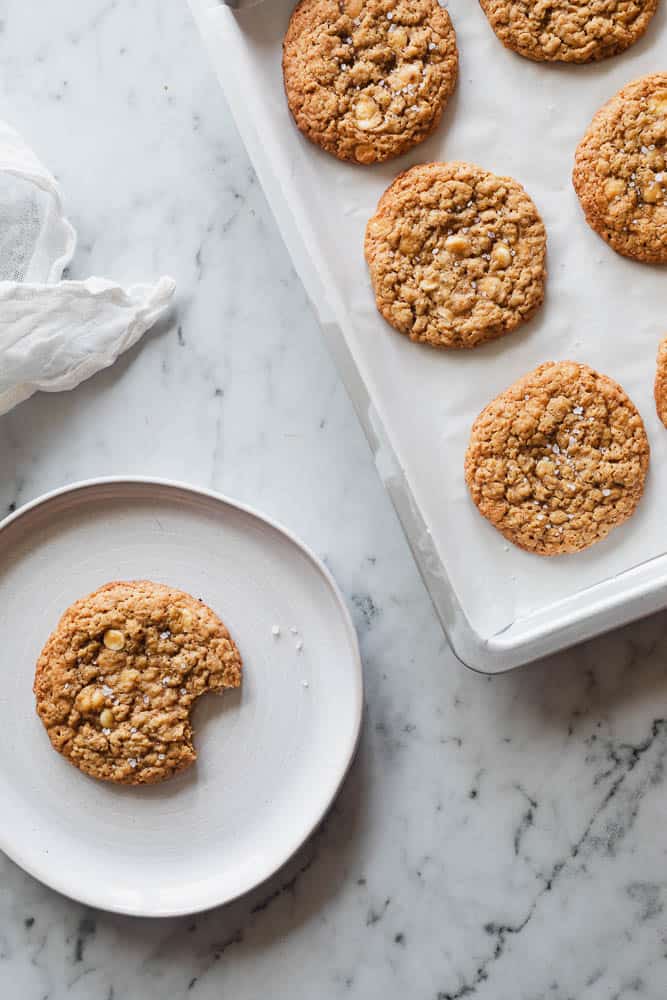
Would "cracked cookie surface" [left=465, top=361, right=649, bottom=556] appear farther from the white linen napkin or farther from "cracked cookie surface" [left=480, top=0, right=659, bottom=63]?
the white linen napkin

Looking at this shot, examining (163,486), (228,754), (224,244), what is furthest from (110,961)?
(224,244)

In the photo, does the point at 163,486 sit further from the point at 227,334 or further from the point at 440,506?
the point at 440,506

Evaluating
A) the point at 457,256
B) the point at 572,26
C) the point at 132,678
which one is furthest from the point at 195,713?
the point at 572,26

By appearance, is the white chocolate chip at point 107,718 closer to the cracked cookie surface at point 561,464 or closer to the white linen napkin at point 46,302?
the white linen napkin at point 46,302

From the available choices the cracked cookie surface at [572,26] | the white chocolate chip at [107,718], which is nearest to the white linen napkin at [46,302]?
the white chocolate chip at [107,718]

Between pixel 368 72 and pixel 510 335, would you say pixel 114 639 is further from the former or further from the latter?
pixel 368 72

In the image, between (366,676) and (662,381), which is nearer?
(662,381)

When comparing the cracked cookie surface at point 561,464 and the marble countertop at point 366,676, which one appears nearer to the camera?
the cracked cookie surface at point 561,464

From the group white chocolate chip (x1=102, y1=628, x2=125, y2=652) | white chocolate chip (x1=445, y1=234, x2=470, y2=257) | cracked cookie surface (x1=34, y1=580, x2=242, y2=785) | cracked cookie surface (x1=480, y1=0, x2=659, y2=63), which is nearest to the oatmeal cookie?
white chocolate chip (x1=445, y1=234, x2=470, y2=257)
